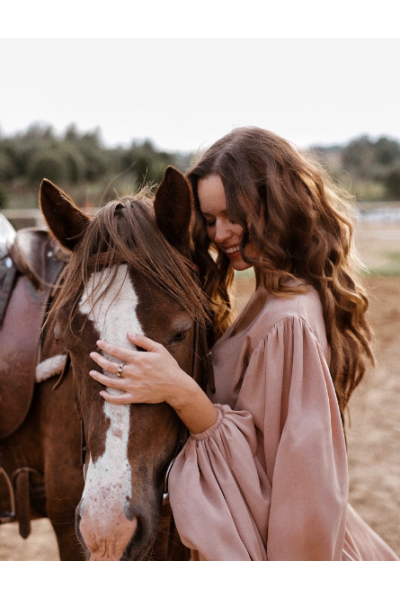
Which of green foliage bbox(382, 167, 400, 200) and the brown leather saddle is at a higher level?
the brown leather saddle

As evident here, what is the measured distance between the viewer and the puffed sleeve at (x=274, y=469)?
1.29 metres

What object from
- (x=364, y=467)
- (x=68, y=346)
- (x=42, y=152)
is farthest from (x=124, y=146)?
(x=68, y=346)

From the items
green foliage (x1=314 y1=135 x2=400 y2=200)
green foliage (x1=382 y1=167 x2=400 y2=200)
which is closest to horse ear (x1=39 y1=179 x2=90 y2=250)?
green foliage (x1=382 y1=167 x2=400 y2=200)

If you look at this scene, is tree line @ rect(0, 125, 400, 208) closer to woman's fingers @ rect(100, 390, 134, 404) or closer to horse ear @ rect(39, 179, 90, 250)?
horse ear @ rect(39, 179, 90, 250)

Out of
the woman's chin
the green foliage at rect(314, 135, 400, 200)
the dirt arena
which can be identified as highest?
the woman's chin

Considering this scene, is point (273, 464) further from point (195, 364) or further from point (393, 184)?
point (393, 184)

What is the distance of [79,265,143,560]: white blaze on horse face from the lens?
1.17 meters

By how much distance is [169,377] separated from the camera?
1291 mm

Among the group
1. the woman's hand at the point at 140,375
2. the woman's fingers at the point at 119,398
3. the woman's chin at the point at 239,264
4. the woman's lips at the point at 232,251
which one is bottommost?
the woman's fingers at the point at 119,398

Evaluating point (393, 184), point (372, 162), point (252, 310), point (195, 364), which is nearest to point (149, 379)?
point (195, 364)

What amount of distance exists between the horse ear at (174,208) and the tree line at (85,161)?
17.1 meters

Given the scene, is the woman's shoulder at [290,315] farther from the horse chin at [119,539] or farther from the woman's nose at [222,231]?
the horse chin at [119,539]

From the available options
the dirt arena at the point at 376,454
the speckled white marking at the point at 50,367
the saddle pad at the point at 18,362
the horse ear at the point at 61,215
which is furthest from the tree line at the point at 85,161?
the horse ear at the point at 61,215

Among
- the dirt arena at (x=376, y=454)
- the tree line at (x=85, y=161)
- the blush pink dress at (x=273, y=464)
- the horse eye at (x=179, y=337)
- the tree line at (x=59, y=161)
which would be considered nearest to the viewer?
the blush pink dress at (x=273, y=464)
